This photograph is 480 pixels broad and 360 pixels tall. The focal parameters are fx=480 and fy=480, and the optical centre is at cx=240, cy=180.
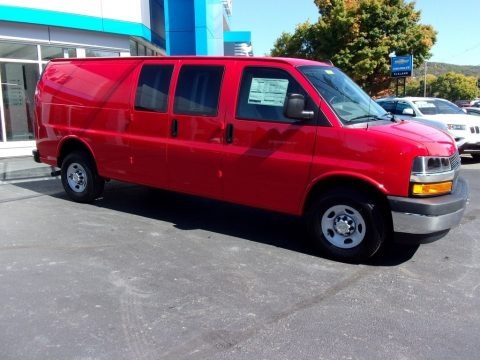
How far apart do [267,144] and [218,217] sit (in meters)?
1.77

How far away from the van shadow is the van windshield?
1.49 metres

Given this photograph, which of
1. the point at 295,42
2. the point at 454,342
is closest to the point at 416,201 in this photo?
the point at 454,342

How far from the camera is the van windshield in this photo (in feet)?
16.4

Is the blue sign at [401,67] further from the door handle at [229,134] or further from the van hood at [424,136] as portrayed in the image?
the door handle at [229,134]

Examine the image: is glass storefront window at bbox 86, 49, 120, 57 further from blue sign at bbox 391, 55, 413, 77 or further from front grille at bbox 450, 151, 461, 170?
blue sign at bbox 391, 55, 413, 77

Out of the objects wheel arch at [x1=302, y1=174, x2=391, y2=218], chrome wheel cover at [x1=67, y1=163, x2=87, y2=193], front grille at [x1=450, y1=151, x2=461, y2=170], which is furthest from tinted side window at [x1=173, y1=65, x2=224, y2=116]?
front grille at [x1=450, y1=151, x2=461, y2=170]

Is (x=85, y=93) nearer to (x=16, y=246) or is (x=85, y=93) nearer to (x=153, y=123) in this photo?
(x=153, y=123)

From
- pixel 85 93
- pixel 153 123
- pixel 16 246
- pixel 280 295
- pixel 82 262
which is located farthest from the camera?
pixel 85 93

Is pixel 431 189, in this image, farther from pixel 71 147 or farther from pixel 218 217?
pixel 71 147


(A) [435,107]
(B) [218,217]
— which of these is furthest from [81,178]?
(A) [435,107]

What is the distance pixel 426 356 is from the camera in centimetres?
318

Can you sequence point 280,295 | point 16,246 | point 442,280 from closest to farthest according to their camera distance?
point 280,295
point 442,280
point 16,246

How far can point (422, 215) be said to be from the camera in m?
4.48

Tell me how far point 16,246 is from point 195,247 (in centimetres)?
198
